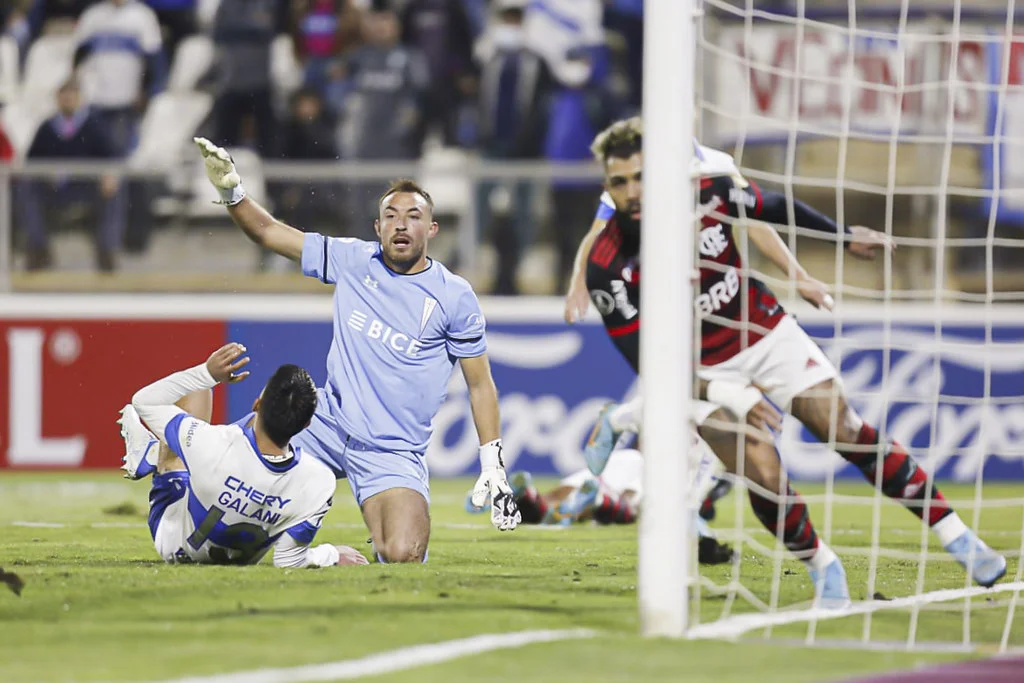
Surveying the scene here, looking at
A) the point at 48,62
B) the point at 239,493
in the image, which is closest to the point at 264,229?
the point at 239,493

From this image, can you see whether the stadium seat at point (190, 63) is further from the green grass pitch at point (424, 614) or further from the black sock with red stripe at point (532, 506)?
the black sock with red stripe at point (532, 506)

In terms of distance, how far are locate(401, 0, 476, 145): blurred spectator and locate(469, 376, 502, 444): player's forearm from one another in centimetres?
601

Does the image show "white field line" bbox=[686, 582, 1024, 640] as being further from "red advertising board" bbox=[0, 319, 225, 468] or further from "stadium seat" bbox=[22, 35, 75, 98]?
"stadium seat" bbox=[22, 35, 75, 98]

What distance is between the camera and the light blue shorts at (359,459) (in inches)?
266

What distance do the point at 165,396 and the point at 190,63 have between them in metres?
6.96

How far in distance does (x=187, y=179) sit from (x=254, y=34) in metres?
1.83

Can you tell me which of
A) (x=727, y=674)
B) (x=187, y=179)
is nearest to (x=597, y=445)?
(x=727, y=674)

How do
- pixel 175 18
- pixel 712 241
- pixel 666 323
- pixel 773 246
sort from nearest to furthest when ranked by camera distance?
1. pixel 666 323
2. pixel 712 241
3. pixel 773 246
4. pixel 175 18

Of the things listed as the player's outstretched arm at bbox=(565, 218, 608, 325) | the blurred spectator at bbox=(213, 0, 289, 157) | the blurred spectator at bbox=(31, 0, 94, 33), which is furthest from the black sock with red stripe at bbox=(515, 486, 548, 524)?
the blurred spectator at bbox=(31, 0, 94, 33)

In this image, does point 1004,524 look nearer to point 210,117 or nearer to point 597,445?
point 597,445

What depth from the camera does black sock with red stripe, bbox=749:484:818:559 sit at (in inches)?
222

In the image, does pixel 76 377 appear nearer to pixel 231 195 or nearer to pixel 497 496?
pixel 231 195

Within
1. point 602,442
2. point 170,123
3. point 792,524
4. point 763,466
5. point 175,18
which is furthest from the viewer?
point 175,18

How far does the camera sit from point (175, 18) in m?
13.0
